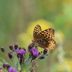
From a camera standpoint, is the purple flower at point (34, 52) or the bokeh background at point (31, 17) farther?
the bokeh background at point (31, 17)

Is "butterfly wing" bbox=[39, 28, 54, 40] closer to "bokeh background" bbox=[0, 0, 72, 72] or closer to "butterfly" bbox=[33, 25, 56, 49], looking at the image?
"butterfly" bbox=[33, 25, 56, 49]

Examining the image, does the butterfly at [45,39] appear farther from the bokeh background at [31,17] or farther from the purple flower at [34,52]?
the bokeh background at [31,17]

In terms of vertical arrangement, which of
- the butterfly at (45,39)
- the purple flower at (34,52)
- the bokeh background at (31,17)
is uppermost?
the bokeh background at (31,17)

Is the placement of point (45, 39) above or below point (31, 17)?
below

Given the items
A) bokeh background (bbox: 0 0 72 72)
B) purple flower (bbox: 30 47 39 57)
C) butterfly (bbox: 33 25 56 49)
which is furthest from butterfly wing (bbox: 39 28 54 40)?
bokeh background (bbox: 0 0 72 72)

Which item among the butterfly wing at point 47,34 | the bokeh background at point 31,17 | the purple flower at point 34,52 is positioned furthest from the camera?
the bokeh background at point 31,17

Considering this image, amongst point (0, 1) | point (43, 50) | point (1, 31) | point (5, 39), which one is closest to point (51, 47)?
point (43, 50)

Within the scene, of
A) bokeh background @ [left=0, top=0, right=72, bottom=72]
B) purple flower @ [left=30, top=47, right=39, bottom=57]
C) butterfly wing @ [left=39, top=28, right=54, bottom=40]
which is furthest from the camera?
bokeh background @ [left=0, top=0, right=72, bottom=72]

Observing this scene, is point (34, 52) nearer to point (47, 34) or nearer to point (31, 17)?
point (47, 34)

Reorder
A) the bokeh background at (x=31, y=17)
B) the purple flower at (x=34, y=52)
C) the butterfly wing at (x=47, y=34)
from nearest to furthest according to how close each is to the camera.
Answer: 1. the purple flower at (x=34, y=52)
2. the butterfly wing at (x=47, y=34)
3. the bokeh background at (x=31, y=17)

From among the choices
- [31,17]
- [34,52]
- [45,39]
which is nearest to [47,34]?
[45,39]

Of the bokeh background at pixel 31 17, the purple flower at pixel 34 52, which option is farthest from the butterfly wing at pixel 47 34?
the bokeh background at pixel 31 17
